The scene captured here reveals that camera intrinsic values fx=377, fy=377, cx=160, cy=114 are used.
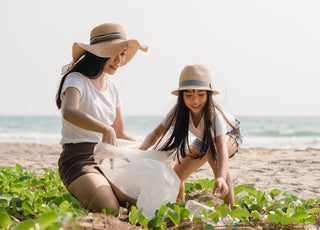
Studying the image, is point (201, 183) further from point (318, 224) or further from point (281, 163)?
point (281, 163)

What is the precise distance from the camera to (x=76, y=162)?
299 cm

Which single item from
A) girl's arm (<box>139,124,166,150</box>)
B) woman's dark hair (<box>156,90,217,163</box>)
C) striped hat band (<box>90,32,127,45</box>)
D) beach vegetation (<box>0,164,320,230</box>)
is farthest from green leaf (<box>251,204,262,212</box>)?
striped hat band (<box>90,32,127,45</box>)

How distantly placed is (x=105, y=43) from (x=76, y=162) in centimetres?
98

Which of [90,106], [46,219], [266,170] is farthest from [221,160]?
[266,170]

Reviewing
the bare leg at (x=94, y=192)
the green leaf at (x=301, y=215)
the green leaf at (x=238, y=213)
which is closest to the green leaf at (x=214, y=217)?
the green leaf at (x=238, y=213)

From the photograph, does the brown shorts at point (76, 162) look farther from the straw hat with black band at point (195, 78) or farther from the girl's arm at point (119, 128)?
the straw hat with black band at point (195, 78)

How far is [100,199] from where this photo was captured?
272cm

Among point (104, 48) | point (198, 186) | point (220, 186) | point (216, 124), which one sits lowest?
point (198, 186)

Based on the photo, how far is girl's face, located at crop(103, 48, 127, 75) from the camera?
310 centimetres

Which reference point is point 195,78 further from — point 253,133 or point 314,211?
point 253,133

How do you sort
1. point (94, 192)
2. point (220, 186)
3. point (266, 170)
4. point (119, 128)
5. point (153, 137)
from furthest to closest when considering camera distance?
point (266, 170)
point (119, 128)
point (153, 137)
point (94, 192)
point (220, 186)

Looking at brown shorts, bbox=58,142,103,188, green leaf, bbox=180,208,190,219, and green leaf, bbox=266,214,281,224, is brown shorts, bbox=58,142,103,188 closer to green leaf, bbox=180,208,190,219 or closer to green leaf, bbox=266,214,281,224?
green leaf, bbox=180,208,190,219

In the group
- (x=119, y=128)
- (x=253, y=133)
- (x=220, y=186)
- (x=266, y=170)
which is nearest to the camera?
(x=220, y=186)

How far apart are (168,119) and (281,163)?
3.55 meters
